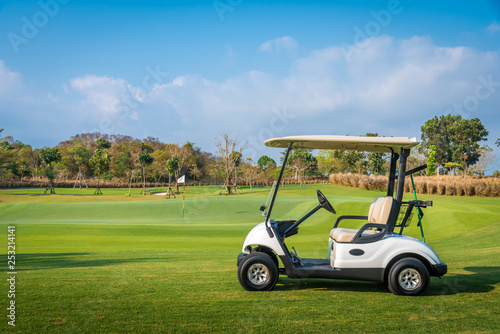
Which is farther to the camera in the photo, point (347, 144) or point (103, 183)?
point (103, 183)

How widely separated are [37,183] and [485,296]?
2422 inches

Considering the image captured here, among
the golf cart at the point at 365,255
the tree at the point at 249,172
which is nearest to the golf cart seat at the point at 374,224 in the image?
the golf cart at the point at 365,255

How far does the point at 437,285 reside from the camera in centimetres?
553

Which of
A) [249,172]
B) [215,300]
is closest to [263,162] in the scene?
[249,172]

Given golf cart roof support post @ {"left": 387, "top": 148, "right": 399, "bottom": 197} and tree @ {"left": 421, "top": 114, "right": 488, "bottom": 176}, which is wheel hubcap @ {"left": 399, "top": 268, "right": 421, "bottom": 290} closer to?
golf cart roof support post @ {"left": 387, "top": 148, "right": 399, "bottom": 197}

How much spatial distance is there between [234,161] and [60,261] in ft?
123

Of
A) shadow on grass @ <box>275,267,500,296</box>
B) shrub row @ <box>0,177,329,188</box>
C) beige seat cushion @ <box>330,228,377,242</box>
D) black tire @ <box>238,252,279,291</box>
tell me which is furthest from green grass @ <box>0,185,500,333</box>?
shrub row @ <box>0,177,329,188</box>

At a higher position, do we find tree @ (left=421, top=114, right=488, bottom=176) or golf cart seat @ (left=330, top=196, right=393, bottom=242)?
tree @ (left=421, top=114, right=488, bottom=176)

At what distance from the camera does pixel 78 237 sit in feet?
45.6

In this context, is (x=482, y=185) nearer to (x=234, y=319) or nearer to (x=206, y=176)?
(x=234, y=319)

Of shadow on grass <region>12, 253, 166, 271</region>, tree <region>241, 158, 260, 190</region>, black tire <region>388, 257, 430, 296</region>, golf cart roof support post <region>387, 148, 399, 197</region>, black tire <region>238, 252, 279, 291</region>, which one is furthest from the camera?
tree <region>241, 158, 260, 190</region>

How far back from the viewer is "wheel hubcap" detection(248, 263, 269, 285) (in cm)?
510

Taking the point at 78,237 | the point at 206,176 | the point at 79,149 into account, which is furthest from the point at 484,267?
the point at 79,149

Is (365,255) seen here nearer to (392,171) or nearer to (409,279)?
(409,279)
